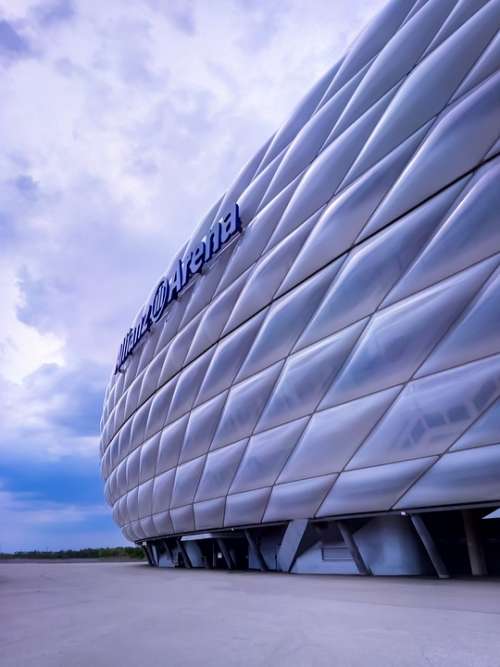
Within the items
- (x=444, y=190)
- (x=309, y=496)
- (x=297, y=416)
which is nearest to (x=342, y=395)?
(x=297, y=416)

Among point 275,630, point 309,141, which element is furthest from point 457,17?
point 275,630

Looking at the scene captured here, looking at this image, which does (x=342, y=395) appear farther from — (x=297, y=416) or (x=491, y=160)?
(x=491, y=160)

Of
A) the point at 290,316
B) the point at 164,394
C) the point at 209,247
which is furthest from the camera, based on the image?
the point at 164,394

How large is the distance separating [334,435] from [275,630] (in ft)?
21.0

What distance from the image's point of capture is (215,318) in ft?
60.1

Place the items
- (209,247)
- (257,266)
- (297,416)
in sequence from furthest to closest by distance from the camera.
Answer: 1. (209,247)
2. (257,266)
3. (297,416)

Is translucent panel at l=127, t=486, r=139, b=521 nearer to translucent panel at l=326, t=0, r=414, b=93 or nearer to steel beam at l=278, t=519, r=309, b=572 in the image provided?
steel beam at l=278, t=519, r=309, b=572

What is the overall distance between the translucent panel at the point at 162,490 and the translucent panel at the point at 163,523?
9.8 inches

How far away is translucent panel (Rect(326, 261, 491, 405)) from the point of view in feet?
29.9

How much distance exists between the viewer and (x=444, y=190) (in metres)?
10.0

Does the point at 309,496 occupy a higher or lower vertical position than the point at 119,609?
higher

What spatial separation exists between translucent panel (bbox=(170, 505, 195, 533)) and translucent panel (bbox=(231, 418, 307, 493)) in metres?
3.83

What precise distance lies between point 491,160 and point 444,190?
106cm

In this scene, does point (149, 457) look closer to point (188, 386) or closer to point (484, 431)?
point (188, 386)
